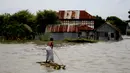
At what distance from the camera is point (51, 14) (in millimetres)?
74188

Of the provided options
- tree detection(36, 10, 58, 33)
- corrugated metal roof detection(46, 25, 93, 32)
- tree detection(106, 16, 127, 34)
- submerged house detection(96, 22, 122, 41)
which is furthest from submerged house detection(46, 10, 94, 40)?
tree detection(106, 16, 127, 34)

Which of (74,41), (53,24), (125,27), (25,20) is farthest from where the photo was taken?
(125,27)

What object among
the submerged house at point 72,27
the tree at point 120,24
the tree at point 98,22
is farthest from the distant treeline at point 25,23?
the tree at point 120,24

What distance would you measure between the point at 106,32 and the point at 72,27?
10465 millimetres

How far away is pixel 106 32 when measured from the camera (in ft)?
241

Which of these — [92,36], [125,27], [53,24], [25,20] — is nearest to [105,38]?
[92,36]

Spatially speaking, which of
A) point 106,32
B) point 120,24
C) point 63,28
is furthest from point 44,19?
point 120,24

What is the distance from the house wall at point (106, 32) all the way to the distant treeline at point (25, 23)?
33.2ft

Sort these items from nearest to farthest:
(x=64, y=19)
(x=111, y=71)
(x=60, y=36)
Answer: (x=111, y=71), (x=60, y=36), (x=64, y=19)

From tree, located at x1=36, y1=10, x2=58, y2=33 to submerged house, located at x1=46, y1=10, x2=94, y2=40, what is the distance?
7.99 ft

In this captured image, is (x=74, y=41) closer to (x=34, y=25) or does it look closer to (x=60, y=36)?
(x=60, y=36)

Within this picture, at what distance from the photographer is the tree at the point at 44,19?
7231cm

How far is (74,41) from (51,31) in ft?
29.8

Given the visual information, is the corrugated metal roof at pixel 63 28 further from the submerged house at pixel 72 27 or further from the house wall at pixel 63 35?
the house wall at pixel 63 35
